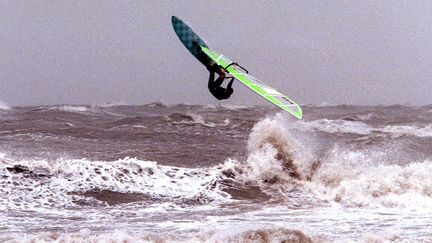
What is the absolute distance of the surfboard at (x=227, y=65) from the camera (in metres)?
9.70

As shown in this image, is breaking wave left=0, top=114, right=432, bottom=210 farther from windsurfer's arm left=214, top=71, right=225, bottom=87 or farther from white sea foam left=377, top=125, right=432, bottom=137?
white sea foam left=377, top=125, right=432, bottom=137

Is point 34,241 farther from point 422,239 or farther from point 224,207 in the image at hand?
point 422,239

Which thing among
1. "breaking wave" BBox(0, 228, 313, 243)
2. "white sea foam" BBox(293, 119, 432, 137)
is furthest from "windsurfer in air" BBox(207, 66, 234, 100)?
"white sea foam" BBox(293, 119, 432, 137)

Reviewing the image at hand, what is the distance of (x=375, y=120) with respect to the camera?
1060 inches

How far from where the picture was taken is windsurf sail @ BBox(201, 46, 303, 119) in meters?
9.58

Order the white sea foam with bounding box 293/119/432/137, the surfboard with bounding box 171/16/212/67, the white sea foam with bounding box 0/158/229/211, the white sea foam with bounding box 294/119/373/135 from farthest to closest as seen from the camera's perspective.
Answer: the white sea foam with bounding box 294/119/373/135 → the white sea foam with bounding box 293/119/432/137 → the surfboard with bounding box 171/16/212/67 → the white sea foam with bounding box 0/158/229/211

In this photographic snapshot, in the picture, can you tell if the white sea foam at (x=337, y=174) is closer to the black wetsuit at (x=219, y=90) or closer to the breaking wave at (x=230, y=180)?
the breaking wave at (x=230, y=180)

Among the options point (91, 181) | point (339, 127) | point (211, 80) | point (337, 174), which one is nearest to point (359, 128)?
point (339, 127)

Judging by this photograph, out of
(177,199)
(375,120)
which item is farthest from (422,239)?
(375,120)

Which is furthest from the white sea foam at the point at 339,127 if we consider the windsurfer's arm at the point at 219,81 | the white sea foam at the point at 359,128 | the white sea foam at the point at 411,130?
the windsurfer's arm at the point at 219,81

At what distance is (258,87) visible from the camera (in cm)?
1038

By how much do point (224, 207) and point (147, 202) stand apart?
1434mm

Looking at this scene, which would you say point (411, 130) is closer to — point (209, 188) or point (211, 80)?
point (209, 188)

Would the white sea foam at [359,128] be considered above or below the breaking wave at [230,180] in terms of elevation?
above
